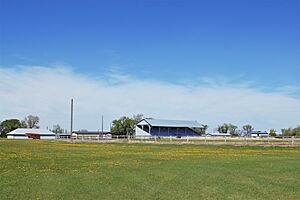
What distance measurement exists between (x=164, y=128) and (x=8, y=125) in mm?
90466

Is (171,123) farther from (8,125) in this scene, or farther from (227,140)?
(8,125)

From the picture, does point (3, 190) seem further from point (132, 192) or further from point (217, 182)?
point (217, 182)

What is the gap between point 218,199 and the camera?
11438 millimetres

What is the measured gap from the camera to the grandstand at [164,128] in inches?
4747

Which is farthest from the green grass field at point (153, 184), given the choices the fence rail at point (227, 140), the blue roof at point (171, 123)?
the blue roof at point (171, 123)

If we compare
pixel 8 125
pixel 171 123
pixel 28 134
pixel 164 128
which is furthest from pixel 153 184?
pixel 8 125

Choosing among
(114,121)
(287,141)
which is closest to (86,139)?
(287,141)

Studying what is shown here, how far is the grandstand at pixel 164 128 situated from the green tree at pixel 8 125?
273 ft

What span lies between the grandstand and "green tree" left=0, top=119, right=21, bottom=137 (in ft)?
273

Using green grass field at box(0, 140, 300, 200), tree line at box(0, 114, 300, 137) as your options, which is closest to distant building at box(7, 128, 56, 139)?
tree line at box(0, 114, 300, 137)

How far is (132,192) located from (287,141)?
4537 centimetres

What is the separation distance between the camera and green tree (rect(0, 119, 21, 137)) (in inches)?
7087

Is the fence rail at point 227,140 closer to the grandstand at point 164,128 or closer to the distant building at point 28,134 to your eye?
the grandstand at point 164,128

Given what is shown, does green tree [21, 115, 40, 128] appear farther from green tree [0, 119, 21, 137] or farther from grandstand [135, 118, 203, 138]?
grandstand [135, 118, 203, 138]
